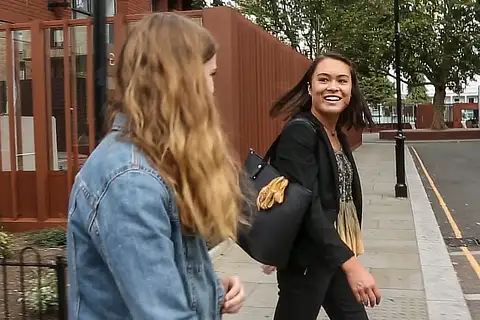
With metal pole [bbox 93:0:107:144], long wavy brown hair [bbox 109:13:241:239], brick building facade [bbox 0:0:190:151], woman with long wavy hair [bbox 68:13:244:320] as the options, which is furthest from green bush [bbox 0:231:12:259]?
long wavy brown hair [bbox 109:13:241:239]

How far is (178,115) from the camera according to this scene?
1.56 m

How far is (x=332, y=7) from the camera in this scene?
26.4 m

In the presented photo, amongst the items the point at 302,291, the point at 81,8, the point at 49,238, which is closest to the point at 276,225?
the point at 302,291

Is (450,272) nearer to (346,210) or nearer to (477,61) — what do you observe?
(346,210)

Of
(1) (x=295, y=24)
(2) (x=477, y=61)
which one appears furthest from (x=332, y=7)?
(2) (x=477, y=61)

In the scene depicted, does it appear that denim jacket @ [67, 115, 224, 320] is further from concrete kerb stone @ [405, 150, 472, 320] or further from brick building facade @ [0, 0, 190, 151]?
brick building facade @ [0, 0, 190, 151]

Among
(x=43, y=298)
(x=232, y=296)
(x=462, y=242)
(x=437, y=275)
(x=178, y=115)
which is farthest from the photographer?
(x=462, y=242)

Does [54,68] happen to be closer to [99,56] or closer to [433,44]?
[99,56]

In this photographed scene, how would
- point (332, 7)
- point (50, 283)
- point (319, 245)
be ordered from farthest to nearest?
1. point (332, 7)
2. point (50, 283)
3. point (319, 245)

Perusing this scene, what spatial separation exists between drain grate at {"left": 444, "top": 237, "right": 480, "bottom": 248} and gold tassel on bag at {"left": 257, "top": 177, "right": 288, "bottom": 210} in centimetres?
626

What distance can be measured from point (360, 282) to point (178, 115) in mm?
1678

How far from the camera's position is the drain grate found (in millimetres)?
8641

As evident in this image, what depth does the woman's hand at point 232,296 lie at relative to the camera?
6.11 ft

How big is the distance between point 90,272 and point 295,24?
2604 centimetres
